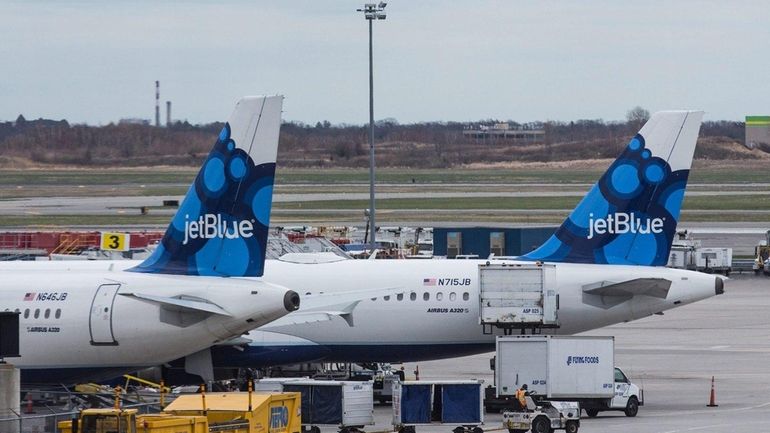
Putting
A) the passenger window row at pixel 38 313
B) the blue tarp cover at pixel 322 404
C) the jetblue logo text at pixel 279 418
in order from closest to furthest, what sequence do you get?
the jetblue logo text at pixel 279 418, the blue tarp cover at pixel 322 404, the passenger window row at pixel 38 313

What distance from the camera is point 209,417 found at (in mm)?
30953

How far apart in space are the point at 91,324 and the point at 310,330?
9467mm

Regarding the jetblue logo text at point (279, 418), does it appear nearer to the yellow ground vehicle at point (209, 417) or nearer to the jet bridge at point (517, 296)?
the yellow ground vehicle at point (209, 417)

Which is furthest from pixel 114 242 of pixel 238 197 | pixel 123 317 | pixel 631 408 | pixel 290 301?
pixel 290 301

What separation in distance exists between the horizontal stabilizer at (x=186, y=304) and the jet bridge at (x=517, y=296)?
9.90 metres

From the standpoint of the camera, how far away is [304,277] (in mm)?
46406

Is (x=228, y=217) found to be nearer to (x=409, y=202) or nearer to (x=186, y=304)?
(x=186, y=304)

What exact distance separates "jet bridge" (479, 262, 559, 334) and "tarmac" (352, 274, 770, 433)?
290cm

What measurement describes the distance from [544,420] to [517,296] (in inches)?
274

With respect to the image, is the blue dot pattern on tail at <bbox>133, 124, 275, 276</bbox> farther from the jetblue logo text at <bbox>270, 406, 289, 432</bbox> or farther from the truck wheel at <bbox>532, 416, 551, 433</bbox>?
the truck wheel at <bbox>532, 416, 551, 433</bbox>

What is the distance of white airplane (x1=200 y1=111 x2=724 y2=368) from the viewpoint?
146 feet

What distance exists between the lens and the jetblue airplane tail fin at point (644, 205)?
1800 inches

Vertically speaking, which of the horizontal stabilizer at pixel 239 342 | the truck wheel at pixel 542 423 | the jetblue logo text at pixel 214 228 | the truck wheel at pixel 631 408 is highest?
the jetblue logo text at pixel 214 228

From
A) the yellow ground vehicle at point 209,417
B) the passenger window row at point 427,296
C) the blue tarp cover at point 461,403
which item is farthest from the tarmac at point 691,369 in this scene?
the yellow ground vehicle at point 209,417
